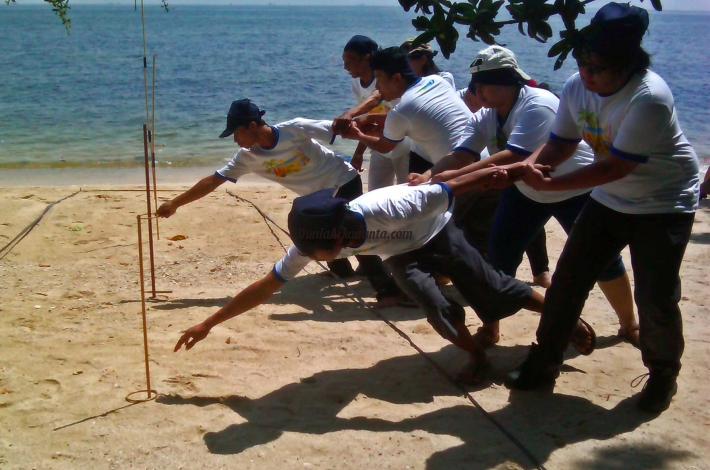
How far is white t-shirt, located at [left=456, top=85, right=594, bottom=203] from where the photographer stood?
4352mm

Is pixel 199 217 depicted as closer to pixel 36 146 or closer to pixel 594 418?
pixel 594 418

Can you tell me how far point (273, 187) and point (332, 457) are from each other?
6627 millimetres

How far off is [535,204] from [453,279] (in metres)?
0.74

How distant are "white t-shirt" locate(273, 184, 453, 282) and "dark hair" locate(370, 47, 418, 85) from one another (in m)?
1.40

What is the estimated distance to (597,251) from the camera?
3879 millimetres

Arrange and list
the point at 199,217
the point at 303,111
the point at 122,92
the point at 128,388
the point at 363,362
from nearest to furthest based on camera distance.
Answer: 1. the point at 128,388
2. the point at 363,362
3. the point at 199,217
4. the point at 303,111
5. the point at 122,92

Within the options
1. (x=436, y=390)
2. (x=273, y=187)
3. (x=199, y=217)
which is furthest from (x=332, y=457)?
(x=273, y=187)

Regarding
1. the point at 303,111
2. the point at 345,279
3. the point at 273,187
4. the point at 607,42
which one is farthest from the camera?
the point at 303,111

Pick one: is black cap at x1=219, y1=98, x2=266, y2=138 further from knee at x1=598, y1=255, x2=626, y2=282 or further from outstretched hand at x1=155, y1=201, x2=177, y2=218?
A: knee at x1=598, y1=255, x2=626, y2=282

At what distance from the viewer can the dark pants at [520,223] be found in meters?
4.62

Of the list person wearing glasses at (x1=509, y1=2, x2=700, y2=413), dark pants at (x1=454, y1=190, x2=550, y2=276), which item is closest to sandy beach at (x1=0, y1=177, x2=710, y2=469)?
person wearing glasses at (x1=509, y1=2, x2=700, y2=413)

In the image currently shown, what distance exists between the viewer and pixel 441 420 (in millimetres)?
3969

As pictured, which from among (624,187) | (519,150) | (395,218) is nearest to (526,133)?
(519,150)

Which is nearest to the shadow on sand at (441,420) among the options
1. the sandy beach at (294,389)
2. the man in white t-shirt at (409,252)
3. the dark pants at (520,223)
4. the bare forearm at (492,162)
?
the sandy beach at (294,389)
